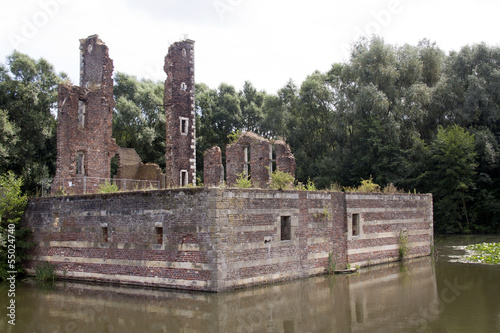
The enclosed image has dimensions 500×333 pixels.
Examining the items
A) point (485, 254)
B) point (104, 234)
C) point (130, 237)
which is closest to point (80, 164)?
point (104, 234)

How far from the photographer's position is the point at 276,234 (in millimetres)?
16359

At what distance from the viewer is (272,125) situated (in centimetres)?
4666

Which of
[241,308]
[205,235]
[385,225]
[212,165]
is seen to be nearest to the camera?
[241,308]

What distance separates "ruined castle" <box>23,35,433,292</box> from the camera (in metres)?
14.9

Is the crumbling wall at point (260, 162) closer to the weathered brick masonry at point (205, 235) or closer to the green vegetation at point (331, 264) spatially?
the weathered brick masonry at point (205, 235)

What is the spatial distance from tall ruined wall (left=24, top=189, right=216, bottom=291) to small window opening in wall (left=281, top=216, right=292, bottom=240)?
347 centimetres

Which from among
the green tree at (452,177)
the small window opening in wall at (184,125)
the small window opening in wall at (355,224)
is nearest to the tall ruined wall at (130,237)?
the small window opening in wall at (355,224)

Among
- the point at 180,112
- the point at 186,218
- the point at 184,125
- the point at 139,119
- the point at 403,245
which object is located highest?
the point at 139,119

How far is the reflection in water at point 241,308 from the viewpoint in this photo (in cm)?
1127

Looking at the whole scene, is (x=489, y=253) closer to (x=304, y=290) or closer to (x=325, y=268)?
(x=325, y=268)

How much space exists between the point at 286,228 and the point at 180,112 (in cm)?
1211

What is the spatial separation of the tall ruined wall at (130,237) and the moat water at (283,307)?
0.66 metres

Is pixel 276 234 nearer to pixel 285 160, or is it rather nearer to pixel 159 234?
pixel 159 234

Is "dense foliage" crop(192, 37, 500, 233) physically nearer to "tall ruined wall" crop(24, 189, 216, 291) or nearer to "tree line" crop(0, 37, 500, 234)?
"tree line" crop(0, 37, 500, 234)
